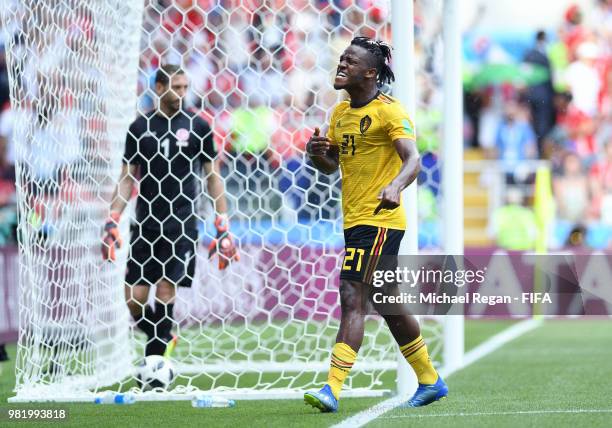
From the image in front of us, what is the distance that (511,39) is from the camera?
67.1 ft

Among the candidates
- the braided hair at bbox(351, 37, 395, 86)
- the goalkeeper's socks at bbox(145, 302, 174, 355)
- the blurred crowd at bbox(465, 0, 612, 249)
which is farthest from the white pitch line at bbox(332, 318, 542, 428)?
the blurred crowd at bbox(465, 0, 612, 249)

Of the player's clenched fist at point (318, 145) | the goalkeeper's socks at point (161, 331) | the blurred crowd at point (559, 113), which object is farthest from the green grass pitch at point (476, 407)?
the blurred crowd at point (559, 113)

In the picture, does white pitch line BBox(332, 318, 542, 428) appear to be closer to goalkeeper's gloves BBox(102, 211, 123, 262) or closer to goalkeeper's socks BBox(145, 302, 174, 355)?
goalkeeper's socks BBox(145, 302, 174, 355)

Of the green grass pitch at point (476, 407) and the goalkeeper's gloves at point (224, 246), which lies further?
the goalkeeper's gloves at point (224, 246)

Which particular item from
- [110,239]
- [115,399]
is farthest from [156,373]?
[110,239]

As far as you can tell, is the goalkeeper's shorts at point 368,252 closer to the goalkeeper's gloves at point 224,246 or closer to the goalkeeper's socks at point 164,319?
the goalkeeper's gloves at point 224,246

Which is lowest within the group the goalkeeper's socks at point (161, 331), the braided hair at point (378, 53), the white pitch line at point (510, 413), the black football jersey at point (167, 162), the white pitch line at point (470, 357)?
the white pitch line at point (470, 357)

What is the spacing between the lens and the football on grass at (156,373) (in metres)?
→ 8.02

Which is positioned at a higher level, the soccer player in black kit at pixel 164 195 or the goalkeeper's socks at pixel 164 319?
the soccer player in black kit at pixel 164 195

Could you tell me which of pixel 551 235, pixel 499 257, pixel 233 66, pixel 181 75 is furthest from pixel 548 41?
pixel 181 75

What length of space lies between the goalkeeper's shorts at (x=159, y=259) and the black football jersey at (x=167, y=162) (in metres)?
0.06

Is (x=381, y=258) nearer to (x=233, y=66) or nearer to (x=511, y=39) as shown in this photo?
(x=233, y=66)

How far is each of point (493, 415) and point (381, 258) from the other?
990 millimetres

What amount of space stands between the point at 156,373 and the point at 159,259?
2.57ft
